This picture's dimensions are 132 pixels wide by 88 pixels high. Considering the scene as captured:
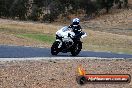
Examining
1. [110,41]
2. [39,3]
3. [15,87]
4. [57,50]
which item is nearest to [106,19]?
[39,3]

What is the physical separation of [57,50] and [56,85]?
9.81m

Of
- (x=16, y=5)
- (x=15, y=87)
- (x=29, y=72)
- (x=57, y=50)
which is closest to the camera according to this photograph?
(x=15, y=87)

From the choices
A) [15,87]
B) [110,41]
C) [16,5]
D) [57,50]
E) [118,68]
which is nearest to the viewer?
[15,87]

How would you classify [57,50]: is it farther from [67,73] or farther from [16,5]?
[16,5]

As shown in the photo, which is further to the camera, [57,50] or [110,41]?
[110,41]

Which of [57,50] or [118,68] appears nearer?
[118,68]

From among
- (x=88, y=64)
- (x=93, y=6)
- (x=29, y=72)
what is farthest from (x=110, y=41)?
(x=93, y=6)

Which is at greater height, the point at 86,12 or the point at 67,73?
the point at 67,73

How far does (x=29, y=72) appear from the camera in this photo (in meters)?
14.7

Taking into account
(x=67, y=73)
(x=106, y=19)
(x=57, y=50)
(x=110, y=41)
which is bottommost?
(x=106, y=19)

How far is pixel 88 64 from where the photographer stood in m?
17.8

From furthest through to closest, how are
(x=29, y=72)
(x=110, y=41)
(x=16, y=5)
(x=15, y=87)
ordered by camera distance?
(x=16, y=5) < (x=110, y=41) < (x=29, y=72) < (x=15, y=87)

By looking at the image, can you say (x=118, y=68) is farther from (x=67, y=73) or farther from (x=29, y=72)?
(x=29, y=72)

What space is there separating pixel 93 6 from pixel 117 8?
578 cm
